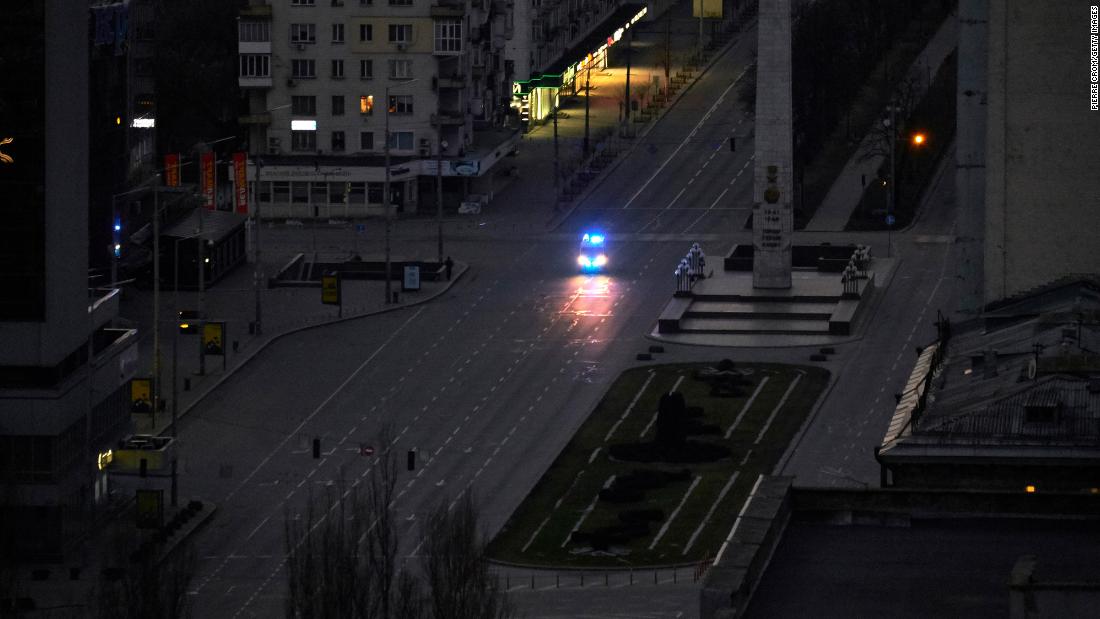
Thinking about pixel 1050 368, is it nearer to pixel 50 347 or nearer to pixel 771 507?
pixel 771 507

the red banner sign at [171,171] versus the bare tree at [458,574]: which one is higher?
the red banner sign at [171,171]

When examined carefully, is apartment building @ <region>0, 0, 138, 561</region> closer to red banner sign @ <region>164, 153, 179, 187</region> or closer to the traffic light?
the traffic light

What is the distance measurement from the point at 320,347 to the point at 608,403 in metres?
20.6

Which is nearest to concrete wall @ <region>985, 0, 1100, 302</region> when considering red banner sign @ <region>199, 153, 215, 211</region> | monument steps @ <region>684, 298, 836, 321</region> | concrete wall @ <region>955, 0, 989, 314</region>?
concrete wall @ <region>955, 0, 989, 314</region>

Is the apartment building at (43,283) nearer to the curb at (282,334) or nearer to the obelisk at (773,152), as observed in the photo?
the curb at (282,334)

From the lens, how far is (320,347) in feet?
525

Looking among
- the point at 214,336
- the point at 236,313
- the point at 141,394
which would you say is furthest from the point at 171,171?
the point at 141,394

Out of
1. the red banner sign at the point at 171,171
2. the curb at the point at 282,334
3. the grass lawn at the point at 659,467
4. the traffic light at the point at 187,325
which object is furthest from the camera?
the red banner sign at the point at 171,171

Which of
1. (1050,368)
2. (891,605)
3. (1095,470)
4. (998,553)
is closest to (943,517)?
(998,553)

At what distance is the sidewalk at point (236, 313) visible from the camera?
15150 cm

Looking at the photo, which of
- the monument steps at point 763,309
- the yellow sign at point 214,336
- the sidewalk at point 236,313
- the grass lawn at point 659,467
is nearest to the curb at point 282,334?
the sidewalk at point 236,313

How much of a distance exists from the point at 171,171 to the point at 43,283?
6966 cm

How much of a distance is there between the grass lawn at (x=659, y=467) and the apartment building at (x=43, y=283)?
59.5 feet

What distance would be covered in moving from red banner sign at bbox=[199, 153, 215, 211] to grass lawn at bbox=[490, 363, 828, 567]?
31.6 m
